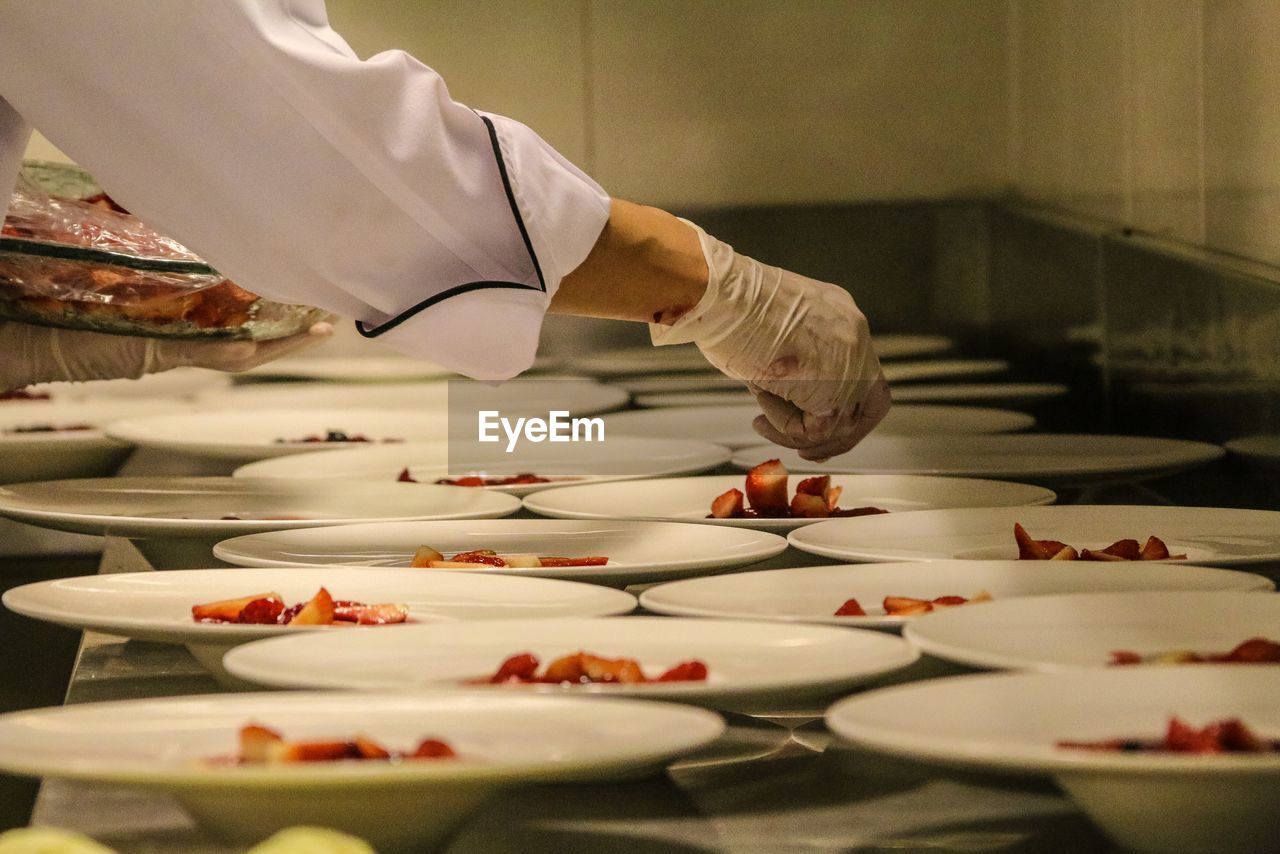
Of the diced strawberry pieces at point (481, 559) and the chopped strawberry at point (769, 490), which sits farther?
the chopped strawberry at point (769, 490)

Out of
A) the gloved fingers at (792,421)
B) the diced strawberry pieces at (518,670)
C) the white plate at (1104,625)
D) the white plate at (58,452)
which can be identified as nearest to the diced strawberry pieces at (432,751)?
the diced strawberry pieces at (518,670)

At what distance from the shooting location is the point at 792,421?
1.44 m

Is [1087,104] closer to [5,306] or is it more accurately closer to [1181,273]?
[1181,273]

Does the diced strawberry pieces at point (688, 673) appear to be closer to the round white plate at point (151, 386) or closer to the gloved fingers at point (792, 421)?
the gloved fingers at point (792, 421)

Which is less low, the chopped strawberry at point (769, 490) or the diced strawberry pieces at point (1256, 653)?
the chopped strawberry at point (769, 490)

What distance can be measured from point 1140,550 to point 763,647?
1.40 ft

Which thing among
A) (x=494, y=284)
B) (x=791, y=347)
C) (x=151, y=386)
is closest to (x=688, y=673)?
(x=494, y=284)

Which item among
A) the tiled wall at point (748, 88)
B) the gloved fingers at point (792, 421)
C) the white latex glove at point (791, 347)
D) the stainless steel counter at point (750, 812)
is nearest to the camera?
the stainless steel counter at point (750, 812)

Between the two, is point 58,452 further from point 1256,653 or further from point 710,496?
point 1256,653

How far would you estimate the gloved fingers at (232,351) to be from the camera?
160cm

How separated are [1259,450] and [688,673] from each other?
0.82m

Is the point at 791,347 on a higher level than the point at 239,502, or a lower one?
higher

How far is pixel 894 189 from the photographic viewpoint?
5.20ft

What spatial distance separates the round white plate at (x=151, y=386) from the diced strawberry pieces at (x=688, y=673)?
1.30 metres
